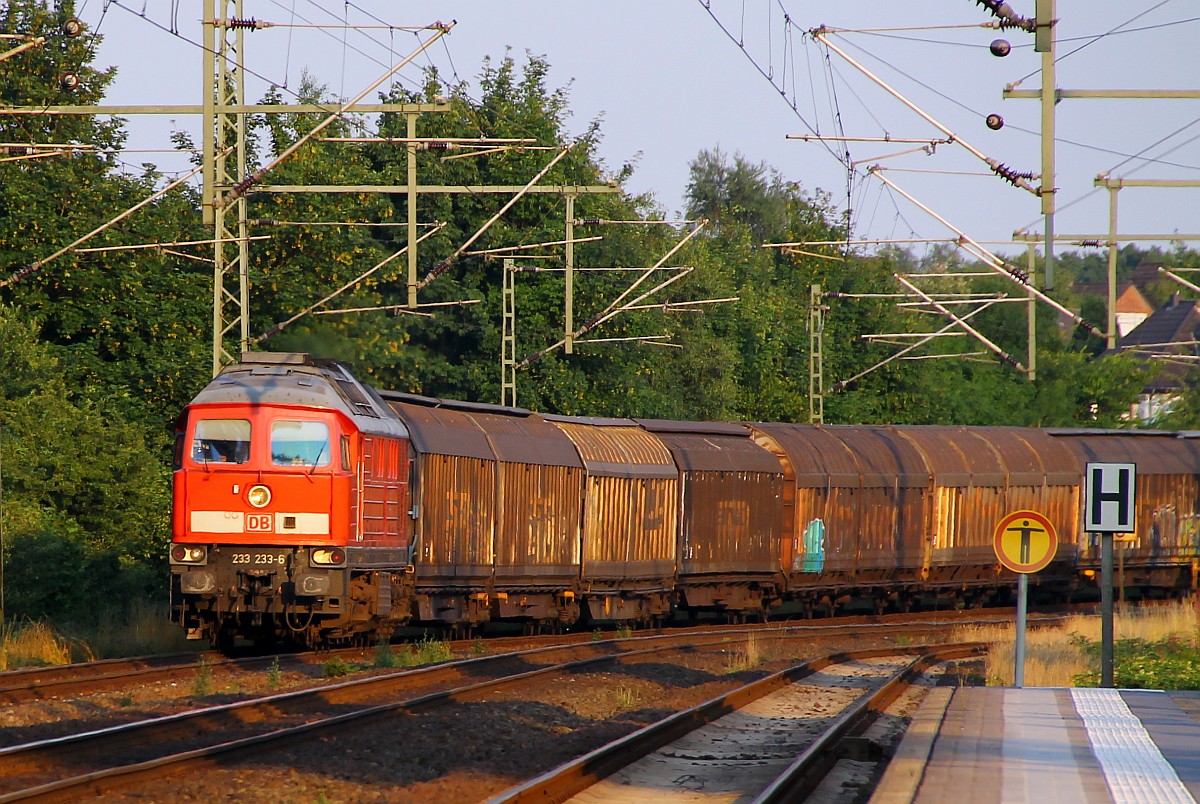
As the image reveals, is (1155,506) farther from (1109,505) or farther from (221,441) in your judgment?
(221,441)

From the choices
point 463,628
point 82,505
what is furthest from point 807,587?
point 82,505

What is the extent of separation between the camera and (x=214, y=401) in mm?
18781

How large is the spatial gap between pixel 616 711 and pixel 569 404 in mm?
31565

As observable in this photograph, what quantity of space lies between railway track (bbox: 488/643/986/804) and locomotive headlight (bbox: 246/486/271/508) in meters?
6.20

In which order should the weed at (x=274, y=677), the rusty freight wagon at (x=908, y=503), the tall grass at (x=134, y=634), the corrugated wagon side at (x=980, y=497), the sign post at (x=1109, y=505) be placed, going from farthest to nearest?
the corrugated wagon side at (x=980, y=497) → the rusty freight wagon at (x=908, y=503) → the tall grass at (x=134, y=634) → the sign post at (x=1109, y=505) → the weed at (x=274, y=677)

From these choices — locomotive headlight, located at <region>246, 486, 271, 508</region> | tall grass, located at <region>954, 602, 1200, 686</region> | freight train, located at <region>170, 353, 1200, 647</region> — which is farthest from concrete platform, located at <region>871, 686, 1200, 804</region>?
locomotive headlight, located at <region>246, 486, 271, 508</region>

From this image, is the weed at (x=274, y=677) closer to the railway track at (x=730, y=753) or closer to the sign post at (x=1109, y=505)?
the railway track at (x=730, y=753)

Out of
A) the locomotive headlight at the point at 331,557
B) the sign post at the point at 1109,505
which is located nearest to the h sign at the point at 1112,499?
the sign post at the point at 1109,505

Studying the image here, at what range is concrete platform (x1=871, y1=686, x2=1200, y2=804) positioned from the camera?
359 inches

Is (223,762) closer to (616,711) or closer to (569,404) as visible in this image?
(616,711)

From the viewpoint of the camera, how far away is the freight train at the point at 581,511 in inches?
722

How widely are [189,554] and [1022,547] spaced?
31.3ft

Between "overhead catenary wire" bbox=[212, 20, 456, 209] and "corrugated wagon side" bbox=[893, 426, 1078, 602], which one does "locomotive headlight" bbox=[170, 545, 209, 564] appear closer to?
"overhead catenary wire" bbox=[212, 20, 456, 209]

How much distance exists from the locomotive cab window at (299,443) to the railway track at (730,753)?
5.92 m
